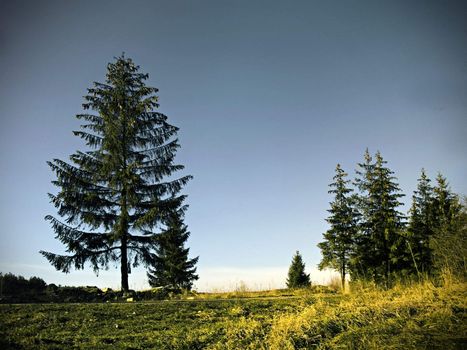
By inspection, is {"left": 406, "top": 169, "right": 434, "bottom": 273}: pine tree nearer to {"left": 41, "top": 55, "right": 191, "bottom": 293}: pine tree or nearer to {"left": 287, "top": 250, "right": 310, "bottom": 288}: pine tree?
{"left": 287, "top": 250, "right": 310, "bottom": 288}: pine tree

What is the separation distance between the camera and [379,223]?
30906mm

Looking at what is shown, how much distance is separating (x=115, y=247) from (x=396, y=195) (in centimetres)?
A: 2546

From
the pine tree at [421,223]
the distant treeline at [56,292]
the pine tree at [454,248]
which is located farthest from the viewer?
the pine tree at [421,223]

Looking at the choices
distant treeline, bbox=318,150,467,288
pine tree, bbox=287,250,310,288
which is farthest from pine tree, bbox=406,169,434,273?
pine tree, bbox=287,250,310,288

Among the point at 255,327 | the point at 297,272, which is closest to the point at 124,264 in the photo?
the point at 255,327

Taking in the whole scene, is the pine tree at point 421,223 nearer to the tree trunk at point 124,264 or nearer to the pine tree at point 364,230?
the pine tree at point 364,230

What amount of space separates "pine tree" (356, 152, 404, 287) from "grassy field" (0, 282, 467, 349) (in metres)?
22.0

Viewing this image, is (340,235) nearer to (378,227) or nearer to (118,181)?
(378,227)

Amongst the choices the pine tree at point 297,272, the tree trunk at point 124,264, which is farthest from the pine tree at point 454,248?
the pine tree at point 297,272

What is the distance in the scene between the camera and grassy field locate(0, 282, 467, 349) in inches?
214

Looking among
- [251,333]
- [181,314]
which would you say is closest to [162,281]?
[181,314]

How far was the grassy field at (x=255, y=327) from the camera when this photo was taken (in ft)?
17.8

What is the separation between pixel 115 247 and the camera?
19812mm

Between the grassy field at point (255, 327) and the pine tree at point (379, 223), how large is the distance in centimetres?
2203
